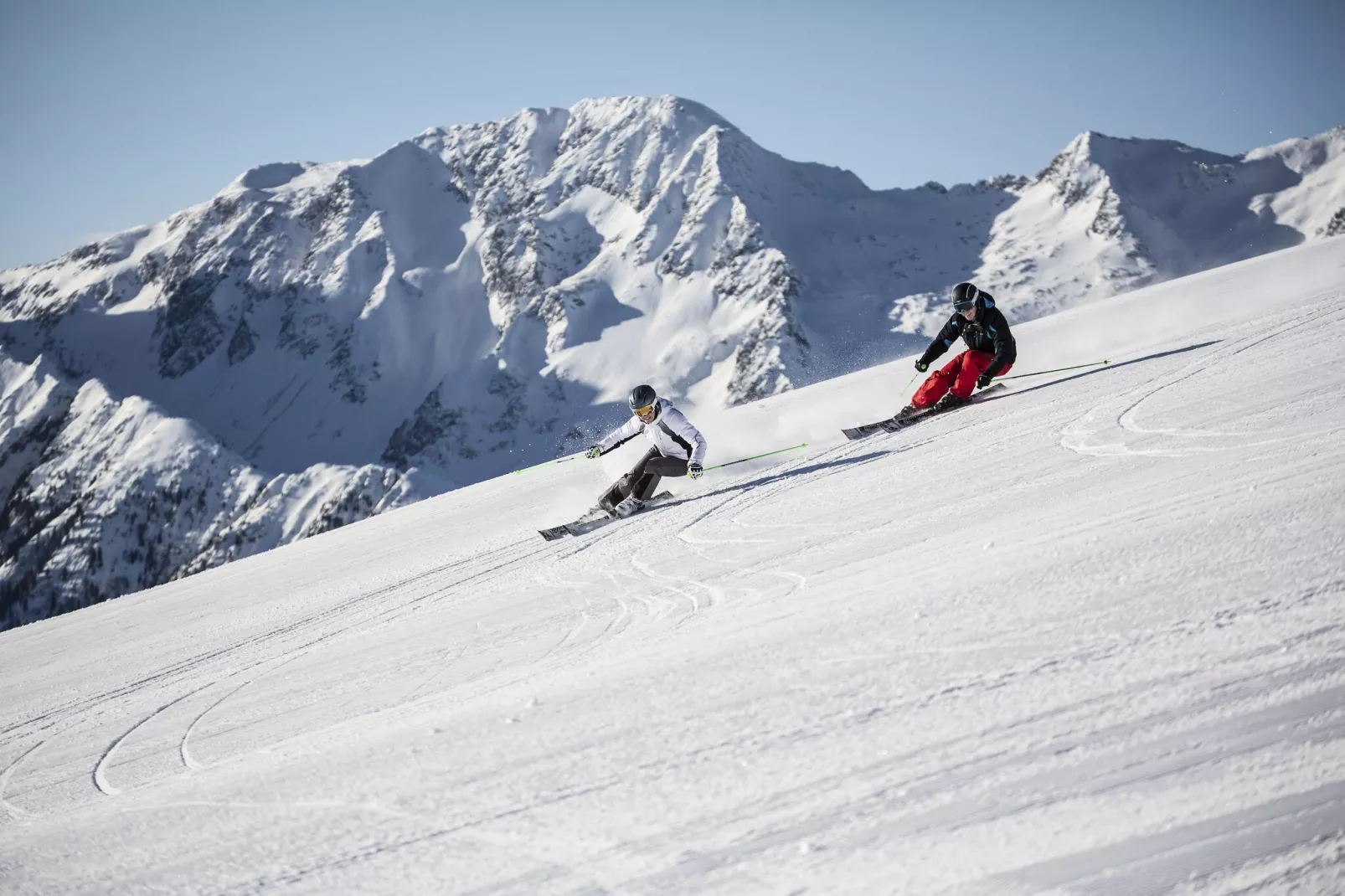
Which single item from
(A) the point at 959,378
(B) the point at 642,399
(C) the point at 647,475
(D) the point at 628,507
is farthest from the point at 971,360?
(D) the point at 628,507

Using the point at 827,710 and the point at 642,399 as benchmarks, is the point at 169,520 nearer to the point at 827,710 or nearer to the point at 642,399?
the point at 642,399

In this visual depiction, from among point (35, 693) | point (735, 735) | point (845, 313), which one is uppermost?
point (845, 313)

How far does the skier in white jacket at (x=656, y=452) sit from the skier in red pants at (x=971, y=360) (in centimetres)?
293

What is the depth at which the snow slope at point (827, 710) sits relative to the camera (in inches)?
97.6

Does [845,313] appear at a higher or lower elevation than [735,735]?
higher

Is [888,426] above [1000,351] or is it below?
below

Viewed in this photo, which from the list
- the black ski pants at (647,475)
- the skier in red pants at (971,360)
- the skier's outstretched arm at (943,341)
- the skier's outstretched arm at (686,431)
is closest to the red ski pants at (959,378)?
the skier in red pants at (971,360)

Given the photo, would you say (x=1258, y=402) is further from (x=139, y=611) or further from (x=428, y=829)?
(x=139, y=611)

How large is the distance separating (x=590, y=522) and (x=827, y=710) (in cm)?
682

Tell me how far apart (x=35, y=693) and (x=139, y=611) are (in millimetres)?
4535

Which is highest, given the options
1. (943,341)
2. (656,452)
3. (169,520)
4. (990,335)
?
(169,520)

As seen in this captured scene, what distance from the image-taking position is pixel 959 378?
38.6 ft

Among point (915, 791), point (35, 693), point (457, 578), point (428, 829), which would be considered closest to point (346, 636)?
point (457, 578)

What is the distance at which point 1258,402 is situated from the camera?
6.84 metres
